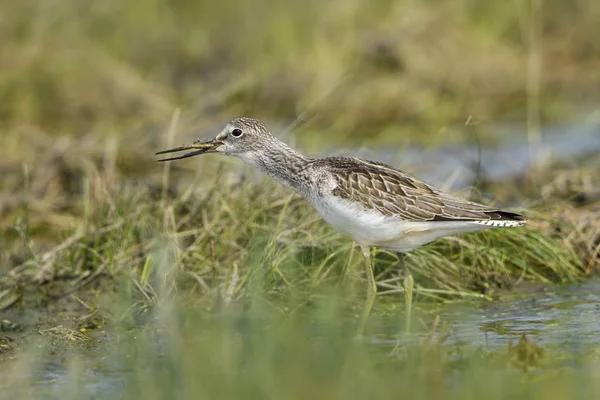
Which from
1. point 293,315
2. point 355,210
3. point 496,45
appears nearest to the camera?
point 355,210

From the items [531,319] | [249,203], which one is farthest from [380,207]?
[249,203]

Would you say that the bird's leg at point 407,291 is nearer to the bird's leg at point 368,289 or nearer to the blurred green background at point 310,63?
the bird's leg at point 368,289

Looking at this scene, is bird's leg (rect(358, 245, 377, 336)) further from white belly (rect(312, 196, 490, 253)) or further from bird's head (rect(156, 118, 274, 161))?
bird's head (rect(156, 118, 274, 161))

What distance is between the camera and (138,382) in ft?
20.7

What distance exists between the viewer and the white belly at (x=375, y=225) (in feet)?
24.5

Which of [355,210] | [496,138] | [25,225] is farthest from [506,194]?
[25,225]

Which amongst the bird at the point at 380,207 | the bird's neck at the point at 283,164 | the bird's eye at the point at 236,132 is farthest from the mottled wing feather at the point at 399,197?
the bird's eye at the point at 236,132

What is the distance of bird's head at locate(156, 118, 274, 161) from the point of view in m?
8.30

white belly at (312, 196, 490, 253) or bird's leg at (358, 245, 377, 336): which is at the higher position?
white belly at (312, 196, 490, 253)

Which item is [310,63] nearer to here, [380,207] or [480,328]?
[380,207]

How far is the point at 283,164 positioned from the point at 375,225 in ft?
3.00

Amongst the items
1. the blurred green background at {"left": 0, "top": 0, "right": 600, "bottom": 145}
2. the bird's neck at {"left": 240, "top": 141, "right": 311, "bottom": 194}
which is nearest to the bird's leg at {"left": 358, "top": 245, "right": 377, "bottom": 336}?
the bird's neck at {"left": 240, "top": 141, "right": 311, "bottom": 194}

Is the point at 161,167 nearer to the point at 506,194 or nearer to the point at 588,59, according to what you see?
the point at 506,194

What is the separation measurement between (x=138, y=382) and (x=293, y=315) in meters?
1.84
